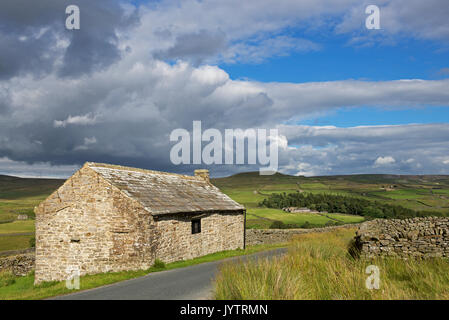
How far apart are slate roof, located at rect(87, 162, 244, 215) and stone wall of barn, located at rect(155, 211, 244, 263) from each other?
513 millimetres

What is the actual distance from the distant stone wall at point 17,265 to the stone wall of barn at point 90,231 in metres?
7.74

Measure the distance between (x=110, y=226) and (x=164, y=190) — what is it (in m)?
4.82

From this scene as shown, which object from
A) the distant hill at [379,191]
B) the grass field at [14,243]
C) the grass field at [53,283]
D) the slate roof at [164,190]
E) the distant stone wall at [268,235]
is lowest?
the grass field at [14,243]

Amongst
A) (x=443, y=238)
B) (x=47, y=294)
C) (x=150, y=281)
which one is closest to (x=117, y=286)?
(x=150, y=281)

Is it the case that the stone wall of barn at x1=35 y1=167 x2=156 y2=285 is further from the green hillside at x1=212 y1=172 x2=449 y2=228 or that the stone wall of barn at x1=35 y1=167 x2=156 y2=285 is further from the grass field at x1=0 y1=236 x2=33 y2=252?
the green hillside at x1=212 y1=172 x2=449 y2=228

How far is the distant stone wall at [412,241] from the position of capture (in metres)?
11.5

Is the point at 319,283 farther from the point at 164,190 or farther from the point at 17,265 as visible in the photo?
the point at 17,265

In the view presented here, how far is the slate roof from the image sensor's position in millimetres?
17375

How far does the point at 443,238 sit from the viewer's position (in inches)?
453

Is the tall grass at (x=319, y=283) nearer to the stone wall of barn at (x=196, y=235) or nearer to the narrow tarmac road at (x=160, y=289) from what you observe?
the narrow tarmac road at (x=160, y=289)

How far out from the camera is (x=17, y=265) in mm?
23875

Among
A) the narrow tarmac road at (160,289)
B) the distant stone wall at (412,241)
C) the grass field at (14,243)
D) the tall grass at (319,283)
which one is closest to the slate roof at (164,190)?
the narrow tarmac road at (160,289)

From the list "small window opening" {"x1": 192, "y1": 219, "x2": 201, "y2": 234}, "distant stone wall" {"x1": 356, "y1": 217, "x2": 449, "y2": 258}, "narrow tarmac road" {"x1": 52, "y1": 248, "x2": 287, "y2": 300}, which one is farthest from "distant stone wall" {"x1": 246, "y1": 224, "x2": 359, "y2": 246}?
"narrow tarmac road" {"x1": 52, "y1": 248, "x2": 287, "y2": 300}
